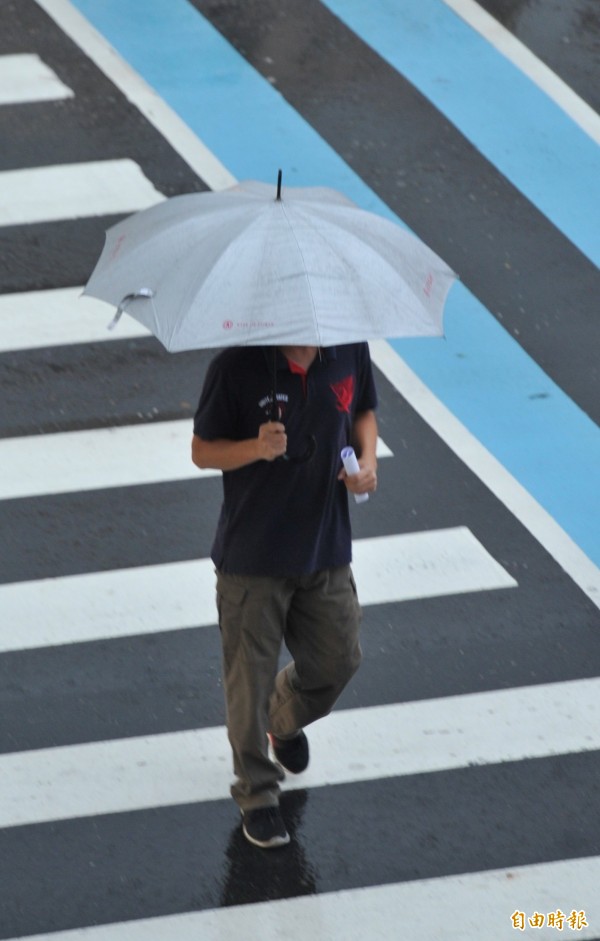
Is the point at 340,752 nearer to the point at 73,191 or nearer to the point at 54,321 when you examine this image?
the point at 54,321

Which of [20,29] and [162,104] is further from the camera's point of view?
[20,29]

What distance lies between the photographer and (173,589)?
690cm

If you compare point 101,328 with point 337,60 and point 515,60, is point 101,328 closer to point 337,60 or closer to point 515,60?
point 337,60

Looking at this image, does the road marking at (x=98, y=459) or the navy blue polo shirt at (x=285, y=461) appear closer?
the navy blue polo shirt at (x=285, y=461)

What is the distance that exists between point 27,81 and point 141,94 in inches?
30.5

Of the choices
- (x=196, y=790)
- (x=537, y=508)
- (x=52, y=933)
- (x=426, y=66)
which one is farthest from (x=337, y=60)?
(x=52, y=933)

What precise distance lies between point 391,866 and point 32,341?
3812 millimetres

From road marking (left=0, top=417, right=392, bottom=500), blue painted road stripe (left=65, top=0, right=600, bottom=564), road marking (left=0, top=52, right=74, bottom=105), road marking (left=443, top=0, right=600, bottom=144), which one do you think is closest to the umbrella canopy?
road marking (left=0, top=417, right=392, bottom=500)

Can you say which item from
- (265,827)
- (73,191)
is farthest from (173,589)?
(73,191)

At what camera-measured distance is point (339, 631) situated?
5328 mm

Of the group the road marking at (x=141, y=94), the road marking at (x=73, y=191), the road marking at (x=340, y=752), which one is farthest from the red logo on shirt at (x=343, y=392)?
the road marking at (x=141, y=94)

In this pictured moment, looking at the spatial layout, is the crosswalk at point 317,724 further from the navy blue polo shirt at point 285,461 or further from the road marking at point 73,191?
the navy blue polo shirt at point 285,461

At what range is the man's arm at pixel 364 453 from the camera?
5031 millimetres

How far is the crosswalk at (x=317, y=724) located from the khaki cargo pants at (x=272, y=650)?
0.42 metres
